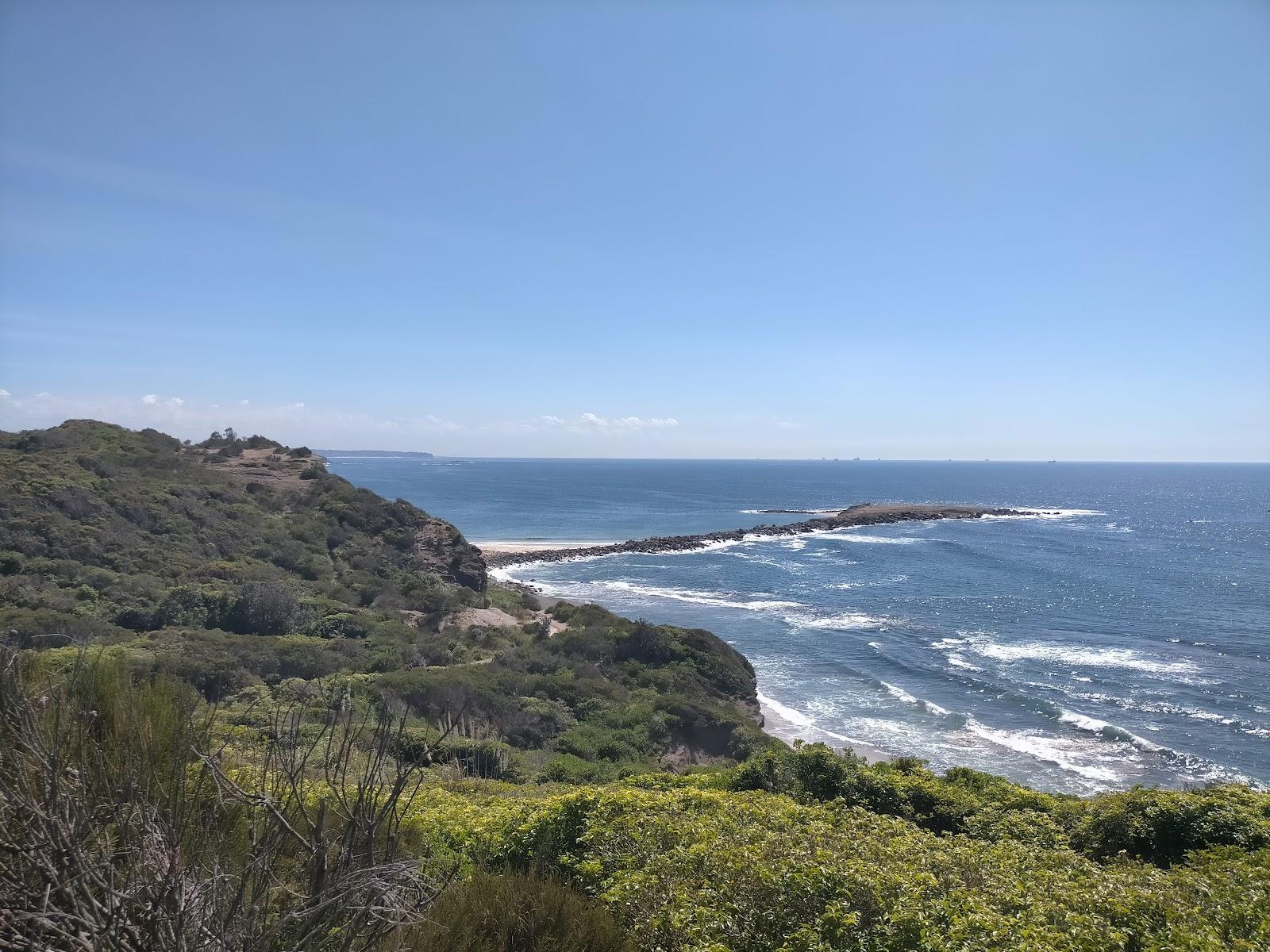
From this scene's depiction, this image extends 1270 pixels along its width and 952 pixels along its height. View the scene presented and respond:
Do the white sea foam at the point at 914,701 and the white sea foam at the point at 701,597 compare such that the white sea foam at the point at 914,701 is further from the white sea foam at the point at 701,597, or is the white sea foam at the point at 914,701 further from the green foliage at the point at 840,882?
the green foliage at the point at 840,882

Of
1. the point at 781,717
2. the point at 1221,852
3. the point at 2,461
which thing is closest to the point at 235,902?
the point at 1221,852

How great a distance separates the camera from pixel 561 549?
62406 mm

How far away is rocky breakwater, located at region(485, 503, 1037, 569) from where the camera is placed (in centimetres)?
5944

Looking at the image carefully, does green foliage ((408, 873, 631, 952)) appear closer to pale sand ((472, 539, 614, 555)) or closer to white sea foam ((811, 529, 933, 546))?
pale sand ((472, 539, 614, 555))

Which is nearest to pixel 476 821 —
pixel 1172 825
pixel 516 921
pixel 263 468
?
pixel 516 921

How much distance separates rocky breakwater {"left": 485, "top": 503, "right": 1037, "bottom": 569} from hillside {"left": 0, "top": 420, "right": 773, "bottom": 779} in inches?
924

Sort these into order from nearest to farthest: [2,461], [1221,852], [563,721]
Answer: [1221,852] < [563,721] < [2,461]

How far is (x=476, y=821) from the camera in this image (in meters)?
6.64

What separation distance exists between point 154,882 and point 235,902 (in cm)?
46

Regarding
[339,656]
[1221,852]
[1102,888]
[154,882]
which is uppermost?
[154,882]

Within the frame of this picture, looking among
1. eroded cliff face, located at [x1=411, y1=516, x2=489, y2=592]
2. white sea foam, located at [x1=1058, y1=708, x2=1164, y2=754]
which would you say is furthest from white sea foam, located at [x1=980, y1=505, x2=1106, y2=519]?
eroded cliff face, located at [x1=411, y1=516, x2=489, y2=592]

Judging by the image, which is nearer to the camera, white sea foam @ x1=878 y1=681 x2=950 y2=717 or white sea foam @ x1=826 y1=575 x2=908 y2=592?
white sea foam @ x1=878 y1=681 x2=950 y2=717

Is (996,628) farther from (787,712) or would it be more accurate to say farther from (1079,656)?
(787,712)

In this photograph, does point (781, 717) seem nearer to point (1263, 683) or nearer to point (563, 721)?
point (563, 721)
